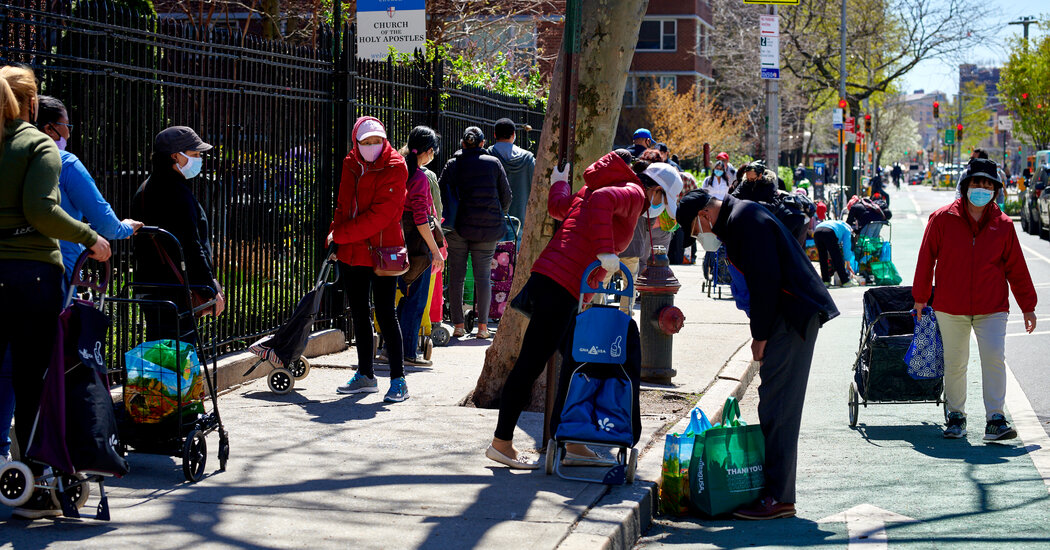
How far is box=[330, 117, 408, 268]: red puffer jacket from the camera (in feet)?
25.8

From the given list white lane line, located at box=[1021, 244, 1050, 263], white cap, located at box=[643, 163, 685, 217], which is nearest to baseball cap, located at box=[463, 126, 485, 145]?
white cap, located at box=[643, 163, 685, 217]

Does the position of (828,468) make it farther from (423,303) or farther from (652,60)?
(652,60)

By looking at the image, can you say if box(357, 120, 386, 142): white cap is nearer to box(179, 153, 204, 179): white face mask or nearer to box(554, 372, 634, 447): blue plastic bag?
box(179, 153, 204, 179): white face mask

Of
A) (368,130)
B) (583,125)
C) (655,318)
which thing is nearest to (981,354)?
(655,318)

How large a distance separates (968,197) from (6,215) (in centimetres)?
582

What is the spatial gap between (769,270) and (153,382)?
3.06 meters

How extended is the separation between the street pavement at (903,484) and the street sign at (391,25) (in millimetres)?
5224

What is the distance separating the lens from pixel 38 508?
5.07 meters

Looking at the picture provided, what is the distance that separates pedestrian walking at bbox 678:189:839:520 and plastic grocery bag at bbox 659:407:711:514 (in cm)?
30

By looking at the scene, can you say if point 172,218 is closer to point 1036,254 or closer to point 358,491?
point 358,491

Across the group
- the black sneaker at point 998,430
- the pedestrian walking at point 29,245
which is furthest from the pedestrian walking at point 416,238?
the pedestrian walking at point 29,245

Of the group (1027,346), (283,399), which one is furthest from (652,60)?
(283,399)

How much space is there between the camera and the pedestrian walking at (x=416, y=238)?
30.2 feet

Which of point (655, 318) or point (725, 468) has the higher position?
point (655, 318)
